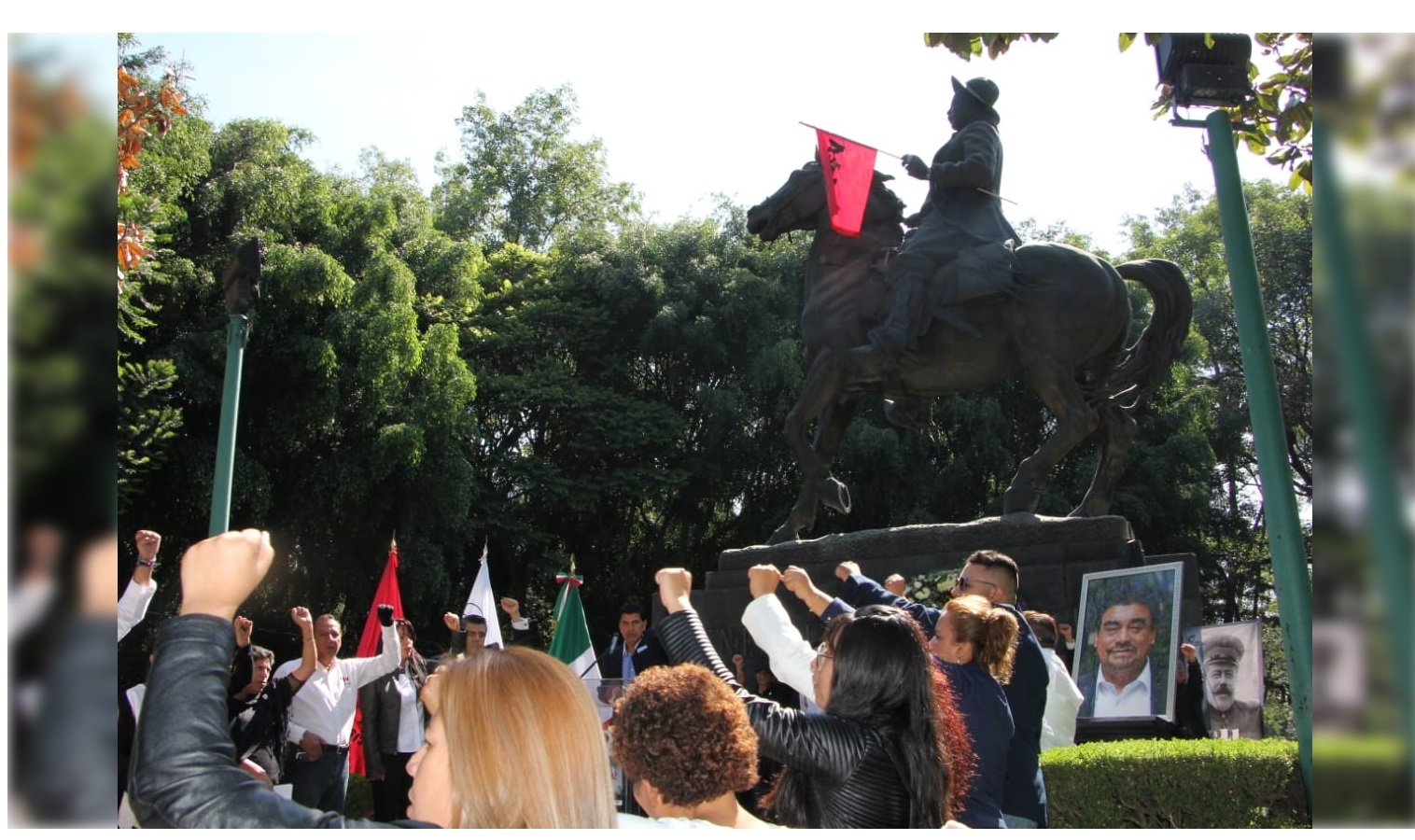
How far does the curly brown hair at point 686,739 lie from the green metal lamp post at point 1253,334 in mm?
2880

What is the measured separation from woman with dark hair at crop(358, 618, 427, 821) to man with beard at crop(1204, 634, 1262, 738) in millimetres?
4821

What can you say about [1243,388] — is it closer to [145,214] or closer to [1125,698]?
[1125,698]

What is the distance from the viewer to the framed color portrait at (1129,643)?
754 cm

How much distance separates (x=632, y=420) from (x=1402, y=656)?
74.5 feet

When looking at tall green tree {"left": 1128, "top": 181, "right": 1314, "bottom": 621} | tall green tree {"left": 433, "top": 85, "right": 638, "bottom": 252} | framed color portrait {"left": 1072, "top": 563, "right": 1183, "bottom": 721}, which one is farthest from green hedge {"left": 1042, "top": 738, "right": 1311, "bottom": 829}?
tall green tree {"left": 433, "top": 85, "right": 638, "bottom": 252}

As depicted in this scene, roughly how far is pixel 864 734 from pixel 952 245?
22.8 ft

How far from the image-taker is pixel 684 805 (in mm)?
2508

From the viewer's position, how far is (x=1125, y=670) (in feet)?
25.3

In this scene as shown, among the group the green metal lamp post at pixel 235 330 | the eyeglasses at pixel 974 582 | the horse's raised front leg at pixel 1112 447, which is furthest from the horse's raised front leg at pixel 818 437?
the eyeglasses at pixel 974 582

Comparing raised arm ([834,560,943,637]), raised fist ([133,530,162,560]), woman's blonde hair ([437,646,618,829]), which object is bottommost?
woman's blonde hair ([437,646,618,829])

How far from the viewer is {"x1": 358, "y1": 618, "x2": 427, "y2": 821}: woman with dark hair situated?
7.30 m

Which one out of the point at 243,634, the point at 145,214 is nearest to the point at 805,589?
the point at 243,634

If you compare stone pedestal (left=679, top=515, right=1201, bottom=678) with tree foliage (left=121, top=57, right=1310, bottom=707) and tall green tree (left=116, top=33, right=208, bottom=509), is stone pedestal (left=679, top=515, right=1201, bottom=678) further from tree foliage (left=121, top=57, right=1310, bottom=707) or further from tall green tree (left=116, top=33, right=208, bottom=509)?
tree foliage (left=121, top=57, right=1310, bottom=707)

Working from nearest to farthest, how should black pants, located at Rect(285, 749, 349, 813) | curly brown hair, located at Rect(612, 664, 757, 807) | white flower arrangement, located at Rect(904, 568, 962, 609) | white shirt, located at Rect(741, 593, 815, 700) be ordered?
curly brown hair, located at Rect(612, 664, 757, 807), white shirt, located at Rect(741, 593, 815, 700), black pants, located at Rect(285, 749, 349, 813), white flower arrangement, located at Rect(904, 568, 962, 609)
